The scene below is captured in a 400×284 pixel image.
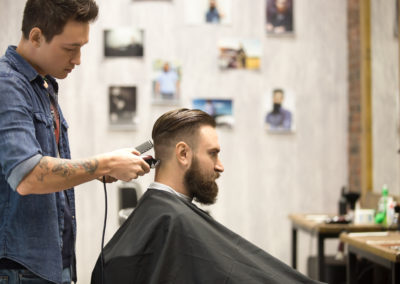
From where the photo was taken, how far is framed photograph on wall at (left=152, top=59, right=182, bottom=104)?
422 centimetres

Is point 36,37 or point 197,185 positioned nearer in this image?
point 36,37

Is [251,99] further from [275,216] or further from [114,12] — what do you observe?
[114,12]

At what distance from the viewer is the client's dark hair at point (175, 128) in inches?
Result: 78.0

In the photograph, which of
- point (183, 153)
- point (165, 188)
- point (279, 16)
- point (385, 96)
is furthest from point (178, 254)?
point (279, 16)

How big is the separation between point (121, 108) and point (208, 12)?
0.99 meters

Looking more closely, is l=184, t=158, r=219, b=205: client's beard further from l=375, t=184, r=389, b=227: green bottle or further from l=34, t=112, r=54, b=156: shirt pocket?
l=375, t=184, r=389, b=227: green bottle

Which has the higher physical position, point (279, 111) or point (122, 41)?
point (122, 41)

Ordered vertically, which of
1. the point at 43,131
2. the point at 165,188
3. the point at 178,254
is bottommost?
the point at 178,254

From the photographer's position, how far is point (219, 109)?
427cm

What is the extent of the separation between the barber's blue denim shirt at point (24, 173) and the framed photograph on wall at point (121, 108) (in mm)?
2707

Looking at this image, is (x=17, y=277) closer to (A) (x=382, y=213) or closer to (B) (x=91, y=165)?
(B) (x=91, y=165)

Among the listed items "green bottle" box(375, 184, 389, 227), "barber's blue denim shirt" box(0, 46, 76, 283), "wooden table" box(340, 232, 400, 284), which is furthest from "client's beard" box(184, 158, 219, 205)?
"green bottle" box(375, 184, 389, 227)

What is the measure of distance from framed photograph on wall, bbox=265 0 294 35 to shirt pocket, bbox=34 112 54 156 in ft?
10.1

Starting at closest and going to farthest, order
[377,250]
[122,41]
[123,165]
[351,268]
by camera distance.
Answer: [123,165], [377,250], [351,268], [122,41]
